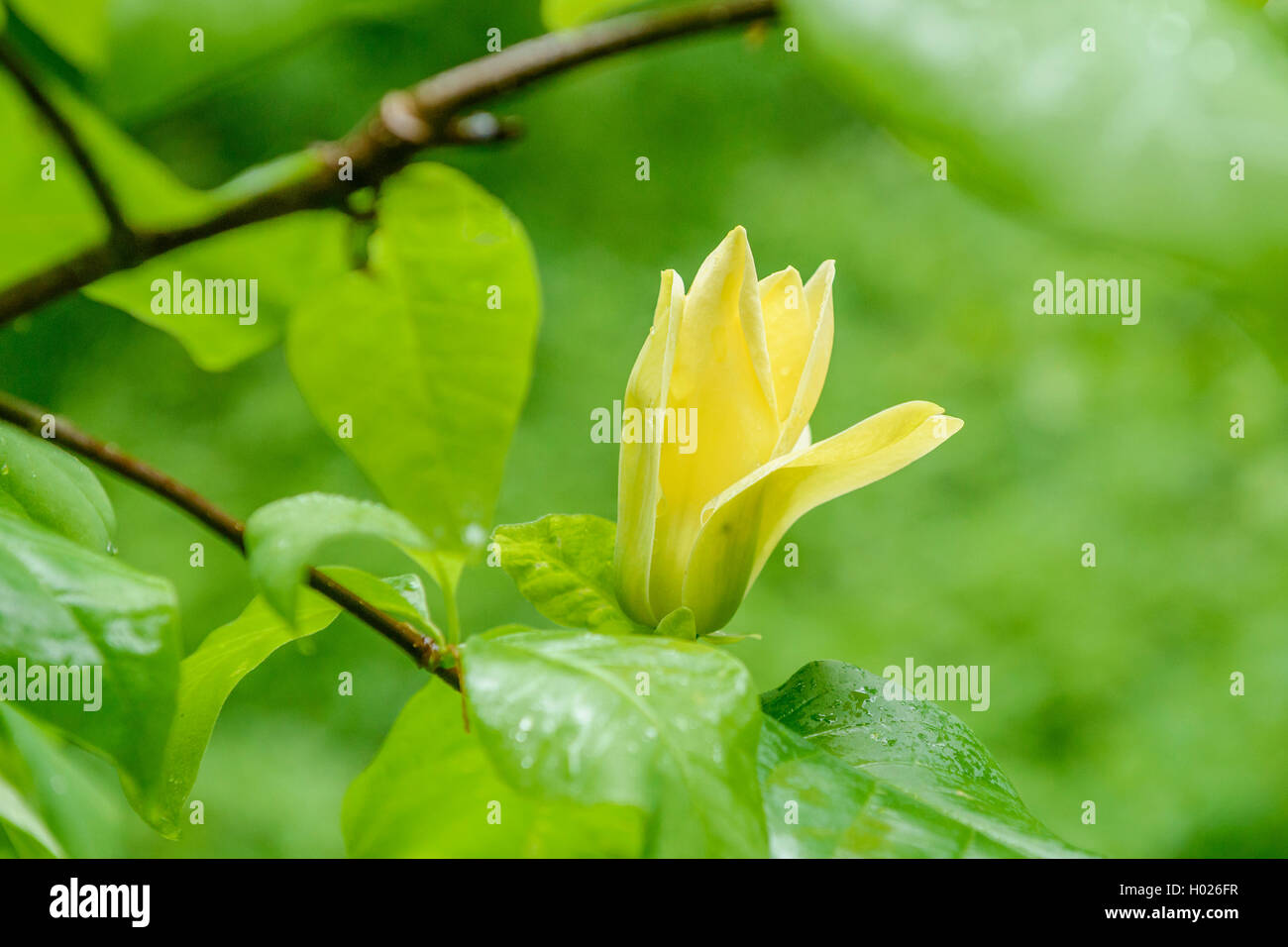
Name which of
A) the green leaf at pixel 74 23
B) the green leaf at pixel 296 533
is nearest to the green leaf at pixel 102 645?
the green leaf at pixel 296 533

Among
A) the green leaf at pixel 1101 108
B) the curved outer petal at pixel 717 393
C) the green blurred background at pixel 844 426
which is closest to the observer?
the green leaf at pixel 1101 108

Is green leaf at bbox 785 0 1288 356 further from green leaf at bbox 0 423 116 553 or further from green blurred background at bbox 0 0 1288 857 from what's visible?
green blurred background at bbox 0 0 1288 857

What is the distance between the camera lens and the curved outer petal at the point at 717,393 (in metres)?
0.34

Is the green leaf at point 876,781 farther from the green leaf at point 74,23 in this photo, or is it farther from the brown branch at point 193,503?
the green leaf at point 74,23

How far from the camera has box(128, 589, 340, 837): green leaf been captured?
0.35 m

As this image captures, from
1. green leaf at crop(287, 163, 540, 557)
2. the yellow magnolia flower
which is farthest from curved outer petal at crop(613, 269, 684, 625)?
green leaf at crop(287, 163, 540, 557)

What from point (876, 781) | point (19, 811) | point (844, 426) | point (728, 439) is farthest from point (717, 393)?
point (844, 426)

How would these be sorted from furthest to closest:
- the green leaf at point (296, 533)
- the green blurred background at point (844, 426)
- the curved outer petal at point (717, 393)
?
1. the green blurred background at point (844, 426)
2. the curved outer petal at point (717, 393)
3. the green leaf at point (296, 533)

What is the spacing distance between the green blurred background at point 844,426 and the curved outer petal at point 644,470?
1.15 m

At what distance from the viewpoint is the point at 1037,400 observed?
5.90 feet

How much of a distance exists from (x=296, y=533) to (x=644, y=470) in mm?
144

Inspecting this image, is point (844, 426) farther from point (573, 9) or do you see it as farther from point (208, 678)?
point (573, 9)
